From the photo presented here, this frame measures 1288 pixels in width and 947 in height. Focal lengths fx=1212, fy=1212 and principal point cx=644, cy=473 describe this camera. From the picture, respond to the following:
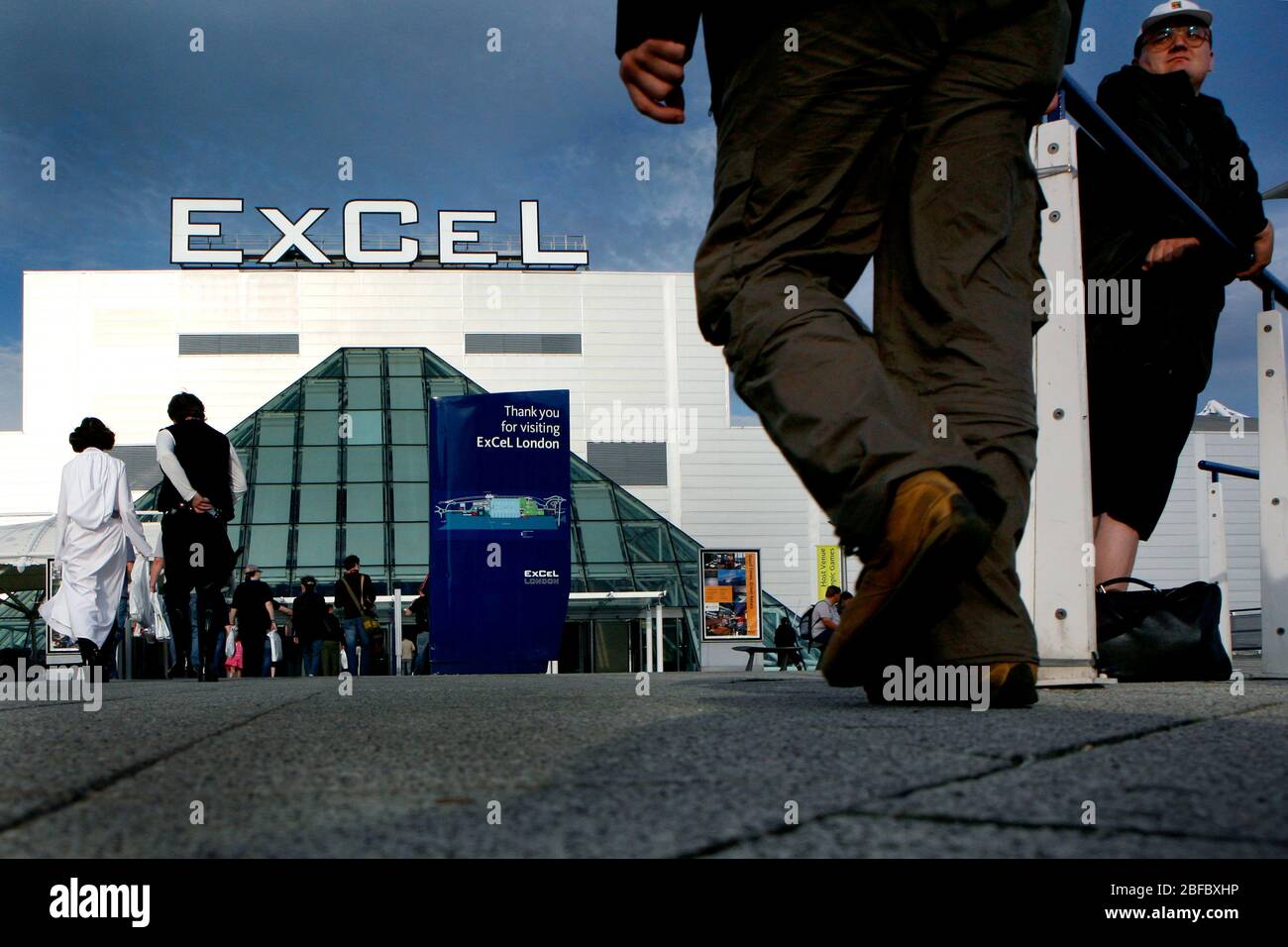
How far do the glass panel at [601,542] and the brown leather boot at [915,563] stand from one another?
822 inches

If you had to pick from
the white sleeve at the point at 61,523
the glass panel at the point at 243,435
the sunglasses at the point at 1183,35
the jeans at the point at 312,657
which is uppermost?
the glass panel at the point at 243,435

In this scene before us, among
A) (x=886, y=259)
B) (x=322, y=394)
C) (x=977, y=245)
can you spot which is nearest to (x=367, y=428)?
(x=322, y=394)

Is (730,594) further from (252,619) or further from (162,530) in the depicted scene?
(162,530)

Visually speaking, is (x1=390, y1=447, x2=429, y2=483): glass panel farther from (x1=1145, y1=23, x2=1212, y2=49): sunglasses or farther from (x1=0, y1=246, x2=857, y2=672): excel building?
(x1=1145, y1=23, x2=1212, y2=49): sunglasses

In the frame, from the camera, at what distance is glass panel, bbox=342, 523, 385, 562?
23406 mm

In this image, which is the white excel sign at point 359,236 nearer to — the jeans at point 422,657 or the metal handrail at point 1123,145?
the jeans at point 422,657

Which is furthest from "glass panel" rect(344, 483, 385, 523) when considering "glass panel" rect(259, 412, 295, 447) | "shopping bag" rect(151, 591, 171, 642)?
"shopping bag" rect(151, 591, 171, 642)

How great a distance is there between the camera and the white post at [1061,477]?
2.97 metres

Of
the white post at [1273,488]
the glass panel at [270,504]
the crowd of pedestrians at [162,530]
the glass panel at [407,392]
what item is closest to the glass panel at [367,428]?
the glass panel at [407,392]

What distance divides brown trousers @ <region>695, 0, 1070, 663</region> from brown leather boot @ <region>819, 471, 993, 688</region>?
74 millimetres

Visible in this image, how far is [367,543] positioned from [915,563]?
2272 centimetres

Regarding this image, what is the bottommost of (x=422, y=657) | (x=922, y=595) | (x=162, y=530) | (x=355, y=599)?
(x=422, y=657)

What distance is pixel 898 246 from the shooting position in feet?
7.45
